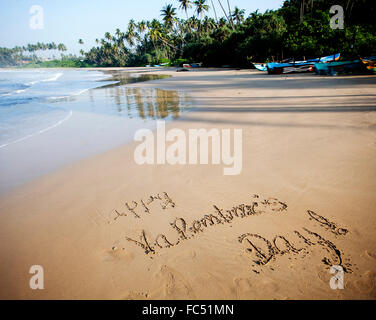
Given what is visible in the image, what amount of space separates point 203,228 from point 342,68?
20222mm

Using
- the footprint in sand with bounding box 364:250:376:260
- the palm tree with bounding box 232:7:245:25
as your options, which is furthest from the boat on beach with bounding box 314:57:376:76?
the palm tree with bounding box 232:7:245:25

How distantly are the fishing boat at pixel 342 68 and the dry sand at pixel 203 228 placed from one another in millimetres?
15188

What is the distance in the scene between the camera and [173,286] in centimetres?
204

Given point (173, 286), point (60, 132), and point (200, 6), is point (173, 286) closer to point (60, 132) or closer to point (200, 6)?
Result: point (60, 132)

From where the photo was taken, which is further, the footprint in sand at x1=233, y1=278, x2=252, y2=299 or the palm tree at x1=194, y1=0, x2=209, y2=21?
the palm tree at x1=194, y1=0, x2=209, y2=21

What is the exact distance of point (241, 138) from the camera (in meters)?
5.44

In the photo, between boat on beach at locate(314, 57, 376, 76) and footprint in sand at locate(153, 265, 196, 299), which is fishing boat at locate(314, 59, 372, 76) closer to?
boat on beach at locate(314, 57, 376, 76)

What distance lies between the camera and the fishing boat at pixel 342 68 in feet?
51.3

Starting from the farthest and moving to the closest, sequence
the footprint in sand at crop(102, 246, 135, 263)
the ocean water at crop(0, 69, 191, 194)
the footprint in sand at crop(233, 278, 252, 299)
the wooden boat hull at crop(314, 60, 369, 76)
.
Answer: the wooden boat hull at crop(314, 60, 369, 76), the ocean water at crop(0, 69, 191, 194), the footprint in sand at crop(102, 246, 135, 263), the footprint in sand at crop(233, 278, 252, 299)

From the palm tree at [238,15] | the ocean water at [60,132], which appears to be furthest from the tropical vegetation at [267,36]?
the ocean water at [60,132]

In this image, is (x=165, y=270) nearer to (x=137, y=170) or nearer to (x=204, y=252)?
(x=204, y=252)

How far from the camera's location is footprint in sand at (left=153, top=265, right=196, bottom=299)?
1.99 meters

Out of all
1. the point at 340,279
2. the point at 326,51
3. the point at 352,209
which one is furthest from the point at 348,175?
the point at 326,51

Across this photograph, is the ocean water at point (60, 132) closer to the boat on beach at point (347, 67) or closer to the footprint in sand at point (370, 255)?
the footprint in sand at point (370, 255)
